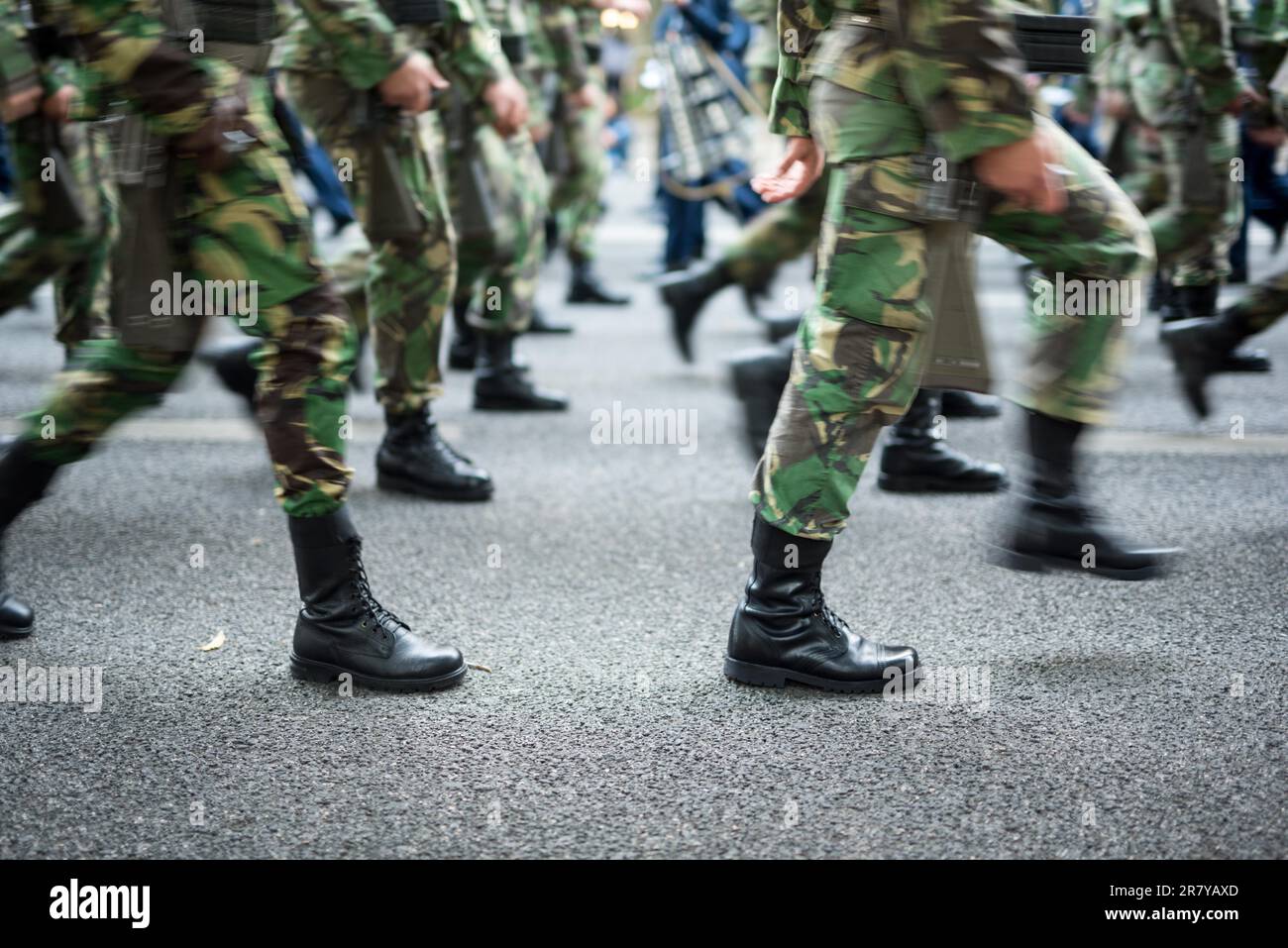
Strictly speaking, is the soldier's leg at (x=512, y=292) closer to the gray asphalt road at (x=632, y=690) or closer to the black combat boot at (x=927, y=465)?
the gray asphalt road at (x=632, y=690)

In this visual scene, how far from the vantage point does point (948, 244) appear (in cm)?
198

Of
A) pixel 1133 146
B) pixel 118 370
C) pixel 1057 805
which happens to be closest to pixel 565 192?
pixel 1133 146

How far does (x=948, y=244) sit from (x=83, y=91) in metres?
1.34

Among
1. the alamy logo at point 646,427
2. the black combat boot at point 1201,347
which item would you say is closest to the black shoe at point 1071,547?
the black combat boot at point 1201,347

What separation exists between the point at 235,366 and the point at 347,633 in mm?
1557

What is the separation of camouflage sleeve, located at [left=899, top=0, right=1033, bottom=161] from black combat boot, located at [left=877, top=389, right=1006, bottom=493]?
5.09 feet

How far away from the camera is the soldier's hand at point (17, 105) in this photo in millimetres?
2887

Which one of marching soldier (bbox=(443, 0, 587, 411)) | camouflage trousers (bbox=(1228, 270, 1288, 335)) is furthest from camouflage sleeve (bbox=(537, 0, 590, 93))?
Answer: camouflage trousers (bbox=(1228, 270, 1288, 335))

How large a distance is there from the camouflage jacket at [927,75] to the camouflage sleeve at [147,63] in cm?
91

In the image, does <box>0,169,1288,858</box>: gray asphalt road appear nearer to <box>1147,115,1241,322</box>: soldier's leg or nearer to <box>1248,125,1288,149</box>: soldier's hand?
<box>1147,115,1241,322</box>: soldier's leg

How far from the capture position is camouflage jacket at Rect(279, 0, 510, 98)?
8.82ft

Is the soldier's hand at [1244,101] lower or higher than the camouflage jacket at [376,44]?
lower

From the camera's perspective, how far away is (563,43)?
537 cm
